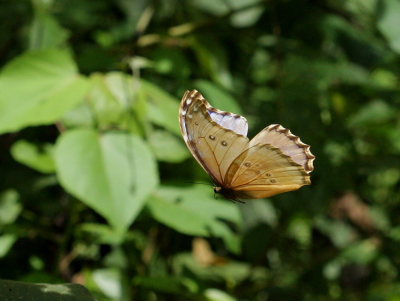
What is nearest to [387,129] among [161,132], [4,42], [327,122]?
[327,122]

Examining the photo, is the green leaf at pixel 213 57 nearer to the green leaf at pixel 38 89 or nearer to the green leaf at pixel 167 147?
the green leaf at pixel 167 147

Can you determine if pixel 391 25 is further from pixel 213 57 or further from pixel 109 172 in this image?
pixel 109 172

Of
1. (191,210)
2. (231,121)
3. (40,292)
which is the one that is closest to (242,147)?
(231,121)

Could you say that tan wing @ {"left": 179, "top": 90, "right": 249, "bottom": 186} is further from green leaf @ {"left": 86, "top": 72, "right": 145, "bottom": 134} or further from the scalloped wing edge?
green leaf @ {"left": 86, "top": 72, "right": 145, "bottom": 134}

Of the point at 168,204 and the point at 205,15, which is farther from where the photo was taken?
the point at 205,15

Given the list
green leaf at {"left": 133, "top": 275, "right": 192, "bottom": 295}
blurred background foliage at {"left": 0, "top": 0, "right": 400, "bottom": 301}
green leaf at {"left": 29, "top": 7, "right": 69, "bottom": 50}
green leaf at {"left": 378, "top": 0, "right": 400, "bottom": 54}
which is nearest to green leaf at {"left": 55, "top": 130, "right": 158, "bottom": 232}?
blurred background foliage at {"left": 0, "top": 0, "right": 400, "bottom": 301}

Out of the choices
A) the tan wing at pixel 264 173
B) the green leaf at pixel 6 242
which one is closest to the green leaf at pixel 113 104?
the green leaf at pixel 6 242

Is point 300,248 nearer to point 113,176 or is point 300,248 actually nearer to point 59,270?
point 59,270
